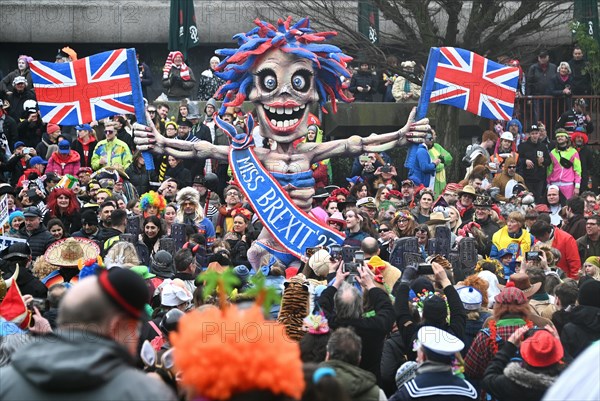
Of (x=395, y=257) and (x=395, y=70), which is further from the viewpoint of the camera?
(x=395, y=70)

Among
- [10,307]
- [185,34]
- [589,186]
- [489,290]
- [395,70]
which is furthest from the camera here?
[185,34]

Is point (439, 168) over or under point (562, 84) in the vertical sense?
under

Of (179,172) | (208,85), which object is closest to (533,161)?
(179,172)

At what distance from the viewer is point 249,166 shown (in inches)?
503

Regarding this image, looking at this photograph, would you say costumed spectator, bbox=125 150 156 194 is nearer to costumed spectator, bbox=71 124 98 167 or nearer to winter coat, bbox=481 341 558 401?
costumed spectator, bbox=71 124 98 167

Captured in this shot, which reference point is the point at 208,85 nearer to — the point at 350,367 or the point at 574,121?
the point at 574,121

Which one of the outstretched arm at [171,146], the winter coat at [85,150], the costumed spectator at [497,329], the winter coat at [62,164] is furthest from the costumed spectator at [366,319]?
the winter coat at [85,150]

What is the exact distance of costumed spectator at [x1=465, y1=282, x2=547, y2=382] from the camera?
771 cm

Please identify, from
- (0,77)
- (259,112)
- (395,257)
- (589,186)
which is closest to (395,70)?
(589,186)

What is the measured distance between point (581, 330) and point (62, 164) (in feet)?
33.7

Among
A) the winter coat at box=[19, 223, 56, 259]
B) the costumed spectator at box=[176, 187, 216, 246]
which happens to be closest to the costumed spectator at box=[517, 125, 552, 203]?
the costumed spectator at box=[176, 187, 216, 246]

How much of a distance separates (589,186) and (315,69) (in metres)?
7.19

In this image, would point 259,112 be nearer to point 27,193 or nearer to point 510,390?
point 27,193

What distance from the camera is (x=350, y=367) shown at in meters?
6.28
